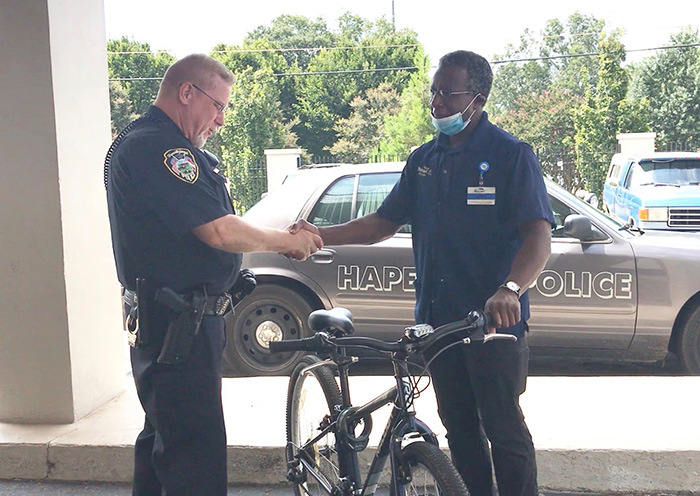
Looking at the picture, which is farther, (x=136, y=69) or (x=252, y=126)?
(x=136, y=69)

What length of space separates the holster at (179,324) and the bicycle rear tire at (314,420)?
0.65 meters

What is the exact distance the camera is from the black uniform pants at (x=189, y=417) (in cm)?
277

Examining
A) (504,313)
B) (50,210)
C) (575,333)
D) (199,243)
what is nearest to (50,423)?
(50,210)

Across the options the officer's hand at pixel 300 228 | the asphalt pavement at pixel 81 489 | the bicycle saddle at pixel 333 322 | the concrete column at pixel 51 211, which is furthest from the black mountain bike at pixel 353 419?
the concrete column at pixel 51 211

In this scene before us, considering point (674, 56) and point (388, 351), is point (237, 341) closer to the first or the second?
point (388, 351)

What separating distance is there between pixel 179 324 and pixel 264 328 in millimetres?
3482

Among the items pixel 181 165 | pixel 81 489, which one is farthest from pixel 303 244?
pixel 81 489

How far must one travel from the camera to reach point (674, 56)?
1864 inches

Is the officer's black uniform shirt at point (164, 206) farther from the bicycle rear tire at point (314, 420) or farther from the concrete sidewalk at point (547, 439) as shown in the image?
the concrete sidewalk at point (547, 439)

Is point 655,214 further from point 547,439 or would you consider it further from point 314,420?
point 314,420

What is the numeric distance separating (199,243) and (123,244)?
10.9 inches

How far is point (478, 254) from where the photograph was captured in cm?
288

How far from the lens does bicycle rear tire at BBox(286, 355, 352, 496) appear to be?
9.87 feet

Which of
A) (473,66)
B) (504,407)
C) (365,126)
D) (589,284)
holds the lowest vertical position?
(589,284)
